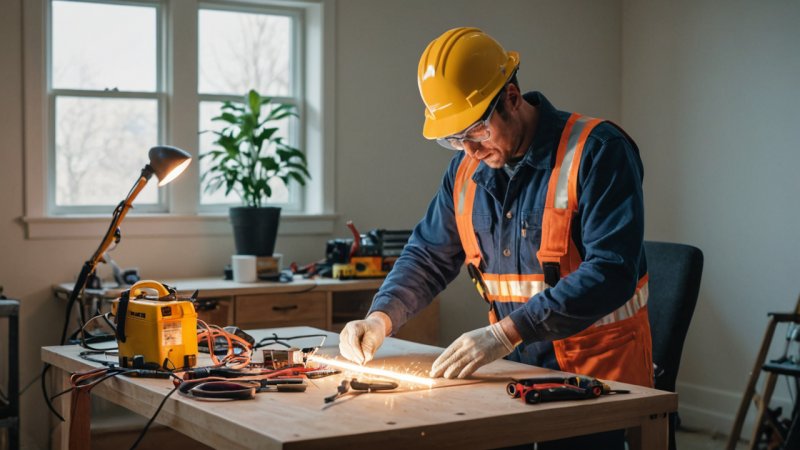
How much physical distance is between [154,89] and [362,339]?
2576 mm

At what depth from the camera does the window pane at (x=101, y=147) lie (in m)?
4.36

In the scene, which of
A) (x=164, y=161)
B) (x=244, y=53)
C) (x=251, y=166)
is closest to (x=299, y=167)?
(x=251, y=166)

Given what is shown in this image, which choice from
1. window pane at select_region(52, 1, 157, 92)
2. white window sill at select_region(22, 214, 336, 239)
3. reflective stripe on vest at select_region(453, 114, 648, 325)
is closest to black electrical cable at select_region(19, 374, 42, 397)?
white window sill at select_region(22, 214, 336, 239)

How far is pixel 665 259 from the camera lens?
104 inches

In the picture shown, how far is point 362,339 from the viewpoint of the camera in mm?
2369

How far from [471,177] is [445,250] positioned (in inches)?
9.5

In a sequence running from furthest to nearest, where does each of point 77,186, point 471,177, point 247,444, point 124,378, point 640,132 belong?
point 640,132 < point 77,186 < point 471,177 < point 124,378 < point 247,444

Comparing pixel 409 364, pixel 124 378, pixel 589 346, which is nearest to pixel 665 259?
pixel 589 346

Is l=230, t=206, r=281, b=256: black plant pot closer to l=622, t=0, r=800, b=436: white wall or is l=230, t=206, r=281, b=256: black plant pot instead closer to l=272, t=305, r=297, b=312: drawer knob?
l=272, t=305, r=297, b=312: drawer knob

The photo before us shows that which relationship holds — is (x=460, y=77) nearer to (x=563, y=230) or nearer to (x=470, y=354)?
(x=563, y=230)

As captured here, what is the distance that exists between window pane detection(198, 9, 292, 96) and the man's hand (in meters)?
2.56

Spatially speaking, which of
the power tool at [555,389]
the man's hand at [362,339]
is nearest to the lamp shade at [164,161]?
the man's hand at [362,339]

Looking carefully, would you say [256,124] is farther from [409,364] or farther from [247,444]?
[247,444]

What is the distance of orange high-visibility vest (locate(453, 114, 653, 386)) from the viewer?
228cm
